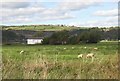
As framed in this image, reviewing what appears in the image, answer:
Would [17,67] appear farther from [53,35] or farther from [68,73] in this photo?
[53,35]

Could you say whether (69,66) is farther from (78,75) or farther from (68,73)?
(78,75)

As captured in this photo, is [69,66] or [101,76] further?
[69,66]

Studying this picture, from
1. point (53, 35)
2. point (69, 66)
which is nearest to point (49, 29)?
point (53, 35)

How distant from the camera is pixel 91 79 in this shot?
5453mm

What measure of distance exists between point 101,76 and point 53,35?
57590mm

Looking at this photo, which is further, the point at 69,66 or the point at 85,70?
the point at 69,66

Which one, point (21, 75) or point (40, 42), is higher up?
point (21, 75)

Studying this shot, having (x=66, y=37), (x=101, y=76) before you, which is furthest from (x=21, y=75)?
(x=66, y=37)

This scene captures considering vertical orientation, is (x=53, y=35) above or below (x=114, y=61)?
below

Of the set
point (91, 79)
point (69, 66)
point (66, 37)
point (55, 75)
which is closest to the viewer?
point (91, 79)

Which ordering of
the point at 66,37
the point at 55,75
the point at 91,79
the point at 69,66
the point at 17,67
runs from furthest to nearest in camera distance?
1. the point at 66,37
2. the point at 69,66
3. the point at 17,67
4. the point at 55,75
5. the point at 91,79

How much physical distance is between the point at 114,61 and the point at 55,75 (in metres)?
1.25

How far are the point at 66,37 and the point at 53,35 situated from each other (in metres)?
3.65

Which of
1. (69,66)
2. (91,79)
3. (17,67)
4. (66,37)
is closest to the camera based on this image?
(91,79)
